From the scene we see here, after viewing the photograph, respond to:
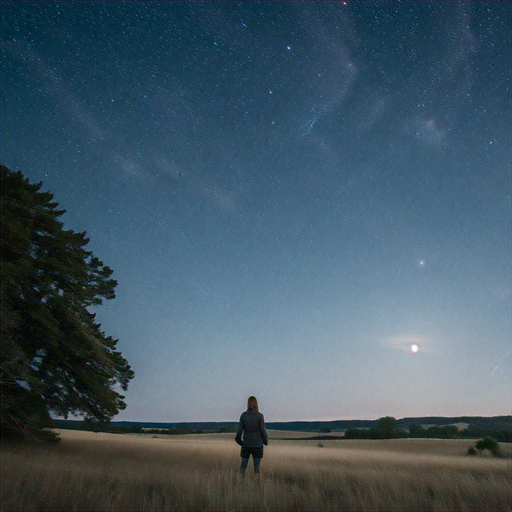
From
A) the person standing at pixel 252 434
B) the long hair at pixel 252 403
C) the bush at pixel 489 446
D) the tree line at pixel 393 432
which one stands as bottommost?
the person standing at pixel 252 434

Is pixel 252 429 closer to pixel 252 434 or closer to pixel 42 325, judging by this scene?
pixel 252 434

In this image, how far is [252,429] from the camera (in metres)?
9.79

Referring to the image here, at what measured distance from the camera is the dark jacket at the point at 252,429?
32.1 ft

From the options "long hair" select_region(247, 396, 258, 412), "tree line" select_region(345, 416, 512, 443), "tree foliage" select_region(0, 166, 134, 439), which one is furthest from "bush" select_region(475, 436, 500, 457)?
"tree line" select_region(345, 416, 512, 443)

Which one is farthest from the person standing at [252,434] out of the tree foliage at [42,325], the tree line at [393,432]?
the tree line at [393,432]

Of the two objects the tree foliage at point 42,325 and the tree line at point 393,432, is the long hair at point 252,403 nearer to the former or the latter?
the tree foliage at point 42,325

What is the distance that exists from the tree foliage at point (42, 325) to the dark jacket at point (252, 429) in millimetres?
7345

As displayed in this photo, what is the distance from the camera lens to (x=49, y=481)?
7508 mm

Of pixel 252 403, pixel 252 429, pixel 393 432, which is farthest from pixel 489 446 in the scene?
pixel 393 432

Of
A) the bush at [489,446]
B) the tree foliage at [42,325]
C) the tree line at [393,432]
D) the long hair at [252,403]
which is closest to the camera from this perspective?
the long hair at [252,403]

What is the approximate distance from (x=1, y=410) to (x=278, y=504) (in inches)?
425

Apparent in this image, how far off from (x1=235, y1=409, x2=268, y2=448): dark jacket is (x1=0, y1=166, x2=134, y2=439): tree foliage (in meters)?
7.34

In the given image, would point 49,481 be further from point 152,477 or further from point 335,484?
point 335,484

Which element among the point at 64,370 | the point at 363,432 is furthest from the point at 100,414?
the point at 363,432
